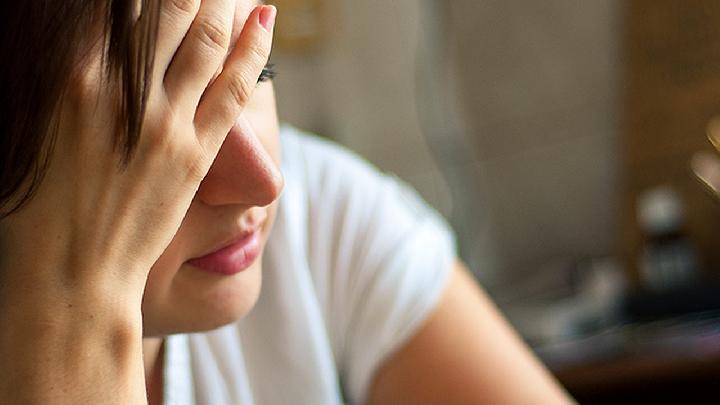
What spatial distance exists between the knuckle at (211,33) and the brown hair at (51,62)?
4 centimetres

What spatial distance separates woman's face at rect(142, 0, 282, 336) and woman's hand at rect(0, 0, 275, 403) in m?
0.04

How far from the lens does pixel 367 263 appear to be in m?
1.14

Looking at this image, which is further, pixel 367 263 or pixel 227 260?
pixel 367 263

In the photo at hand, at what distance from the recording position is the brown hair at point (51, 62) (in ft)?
2.32

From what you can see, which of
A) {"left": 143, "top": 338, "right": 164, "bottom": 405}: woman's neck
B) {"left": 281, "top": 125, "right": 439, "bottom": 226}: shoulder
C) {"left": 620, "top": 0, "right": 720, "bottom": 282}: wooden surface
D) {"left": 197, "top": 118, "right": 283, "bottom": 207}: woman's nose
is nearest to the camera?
{"left": 197, "top": 118, "right": 283, "bottom": 207}: woman's nose

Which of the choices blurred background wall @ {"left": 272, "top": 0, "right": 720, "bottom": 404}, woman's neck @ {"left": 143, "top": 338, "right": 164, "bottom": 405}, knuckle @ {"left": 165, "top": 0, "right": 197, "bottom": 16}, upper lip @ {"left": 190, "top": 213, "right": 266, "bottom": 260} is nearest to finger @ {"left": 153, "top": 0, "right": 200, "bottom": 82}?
knuckle @ {"left": 165, "top": 0, "right": 197, "bottom": 16}

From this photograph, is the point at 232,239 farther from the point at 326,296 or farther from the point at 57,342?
the point at 326,296

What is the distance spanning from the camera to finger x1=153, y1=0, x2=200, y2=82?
2.42 feet

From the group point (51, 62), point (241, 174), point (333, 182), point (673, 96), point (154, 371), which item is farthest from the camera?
point (673, 96)

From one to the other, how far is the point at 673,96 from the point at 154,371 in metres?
1.06

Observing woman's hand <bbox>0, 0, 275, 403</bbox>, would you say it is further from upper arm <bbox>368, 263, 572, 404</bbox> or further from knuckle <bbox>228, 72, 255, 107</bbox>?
upper arm <bbox>368, 263, 572, 404</bbox>

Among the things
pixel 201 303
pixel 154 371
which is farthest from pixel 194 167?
pixel 154 371

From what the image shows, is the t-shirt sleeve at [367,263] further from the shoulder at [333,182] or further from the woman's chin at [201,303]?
the woman's chin at [201,303]

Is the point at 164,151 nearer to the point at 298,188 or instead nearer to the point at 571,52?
the point at 298,188
